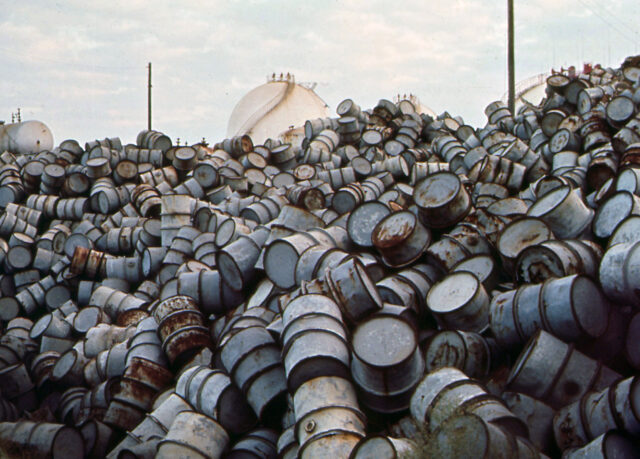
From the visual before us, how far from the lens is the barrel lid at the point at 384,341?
13.2 ft

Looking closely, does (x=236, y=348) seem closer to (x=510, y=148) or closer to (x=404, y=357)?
(x=404, y=357)

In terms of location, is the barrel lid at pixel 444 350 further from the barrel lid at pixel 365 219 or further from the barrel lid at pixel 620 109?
the barrel lid at pixel 620 109

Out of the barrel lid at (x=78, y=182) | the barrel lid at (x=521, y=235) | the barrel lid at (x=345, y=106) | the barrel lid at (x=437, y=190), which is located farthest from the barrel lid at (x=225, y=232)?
the barrel lid at (x=345, y=106)

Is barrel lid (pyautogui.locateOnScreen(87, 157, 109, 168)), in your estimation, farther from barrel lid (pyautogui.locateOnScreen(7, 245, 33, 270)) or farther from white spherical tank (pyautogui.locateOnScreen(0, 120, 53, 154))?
white spherical tank (pyautogui.locateOnScreen(0, 120, 53, 154))

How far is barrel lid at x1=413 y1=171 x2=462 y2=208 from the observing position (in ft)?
19.5

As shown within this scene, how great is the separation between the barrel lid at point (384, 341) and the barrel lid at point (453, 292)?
0.66 metres

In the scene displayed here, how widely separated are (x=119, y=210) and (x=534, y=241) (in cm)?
653

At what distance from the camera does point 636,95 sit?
28.3ft

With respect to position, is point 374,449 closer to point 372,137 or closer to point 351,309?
point 351,309

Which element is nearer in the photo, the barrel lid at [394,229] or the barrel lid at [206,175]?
the barrel lid at [394,229]

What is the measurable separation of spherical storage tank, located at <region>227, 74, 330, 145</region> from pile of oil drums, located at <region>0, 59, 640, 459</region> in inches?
474

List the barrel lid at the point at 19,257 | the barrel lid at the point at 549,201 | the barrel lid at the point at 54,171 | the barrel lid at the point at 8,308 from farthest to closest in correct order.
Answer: the barrel lid at the point at 54,171 → the barrel lid at the point at 19,257 → the barrel lid at the point at 8,308 → the barrel lid at the point at 549,201

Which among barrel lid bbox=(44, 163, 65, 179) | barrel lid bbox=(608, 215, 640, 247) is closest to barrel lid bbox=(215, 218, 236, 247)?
barrel lid bbox=(608, 215, 640, 247)

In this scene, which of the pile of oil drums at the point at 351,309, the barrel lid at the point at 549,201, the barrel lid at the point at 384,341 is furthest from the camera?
the barrel lid at the point at 549,201
